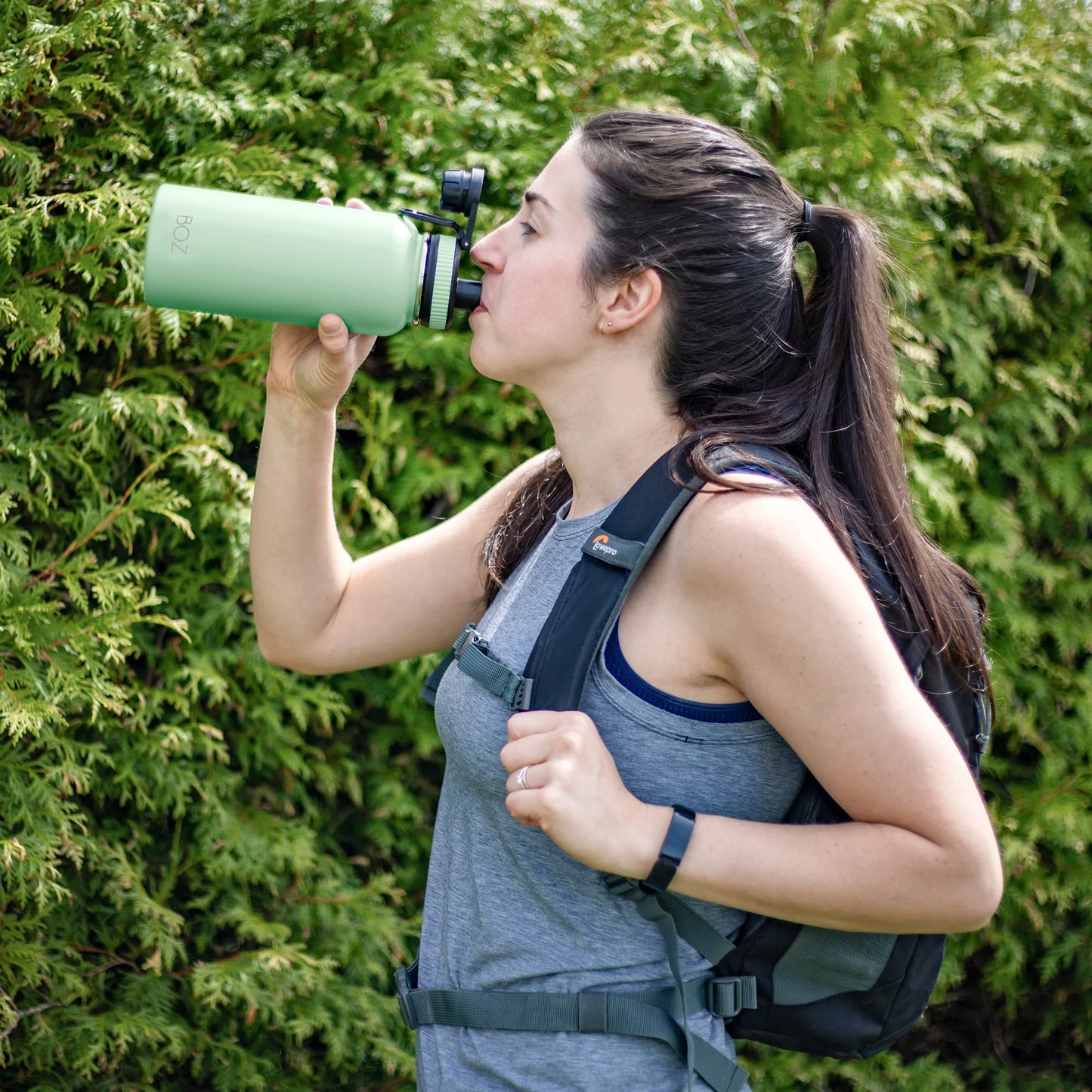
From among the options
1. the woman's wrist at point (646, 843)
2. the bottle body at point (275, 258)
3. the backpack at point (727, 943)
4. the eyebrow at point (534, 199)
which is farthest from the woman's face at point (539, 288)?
the woman's wrist at point (646, 843)

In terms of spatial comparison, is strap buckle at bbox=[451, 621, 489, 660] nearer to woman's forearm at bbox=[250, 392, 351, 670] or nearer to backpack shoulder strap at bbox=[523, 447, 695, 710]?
backpack shoulder strap at bbox=[523, 447, 695, 710]

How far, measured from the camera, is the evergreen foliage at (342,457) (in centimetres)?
231

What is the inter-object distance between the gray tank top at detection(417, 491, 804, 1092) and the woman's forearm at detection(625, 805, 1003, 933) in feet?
0.30

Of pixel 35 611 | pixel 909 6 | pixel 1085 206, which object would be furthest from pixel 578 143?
pixel 1085 206

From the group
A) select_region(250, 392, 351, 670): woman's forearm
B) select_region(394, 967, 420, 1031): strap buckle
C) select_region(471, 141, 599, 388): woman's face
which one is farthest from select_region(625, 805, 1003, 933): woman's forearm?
select_region(250, 392, 351, 670): woman's forearm

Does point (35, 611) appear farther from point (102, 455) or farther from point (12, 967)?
point (12, 967)

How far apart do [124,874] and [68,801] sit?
0.20 metres

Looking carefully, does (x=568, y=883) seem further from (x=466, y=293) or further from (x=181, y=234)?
(x=181, y=234)

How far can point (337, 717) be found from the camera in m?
2.64

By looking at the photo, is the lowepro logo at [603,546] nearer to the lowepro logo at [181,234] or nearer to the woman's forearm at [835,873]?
the woman's forearm at [835,873]

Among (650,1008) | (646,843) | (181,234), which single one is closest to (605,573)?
(646,843)

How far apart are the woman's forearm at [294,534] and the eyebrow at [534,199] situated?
0.49 metres

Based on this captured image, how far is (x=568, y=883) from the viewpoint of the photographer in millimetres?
1552

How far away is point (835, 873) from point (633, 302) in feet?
2.86
